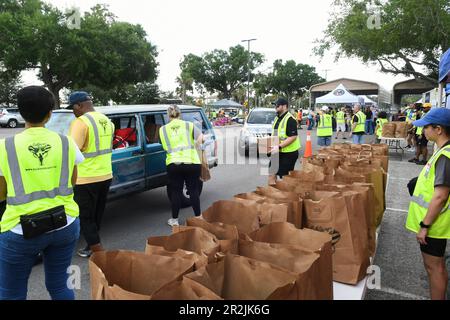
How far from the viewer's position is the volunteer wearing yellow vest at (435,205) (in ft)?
8.89

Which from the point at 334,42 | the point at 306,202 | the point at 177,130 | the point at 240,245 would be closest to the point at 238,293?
the point at 240,245

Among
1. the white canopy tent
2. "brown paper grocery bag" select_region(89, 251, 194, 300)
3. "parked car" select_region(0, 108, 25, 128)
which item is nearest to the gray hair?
"brown paper grocery bag" select_region(89, 251, 194, 300)

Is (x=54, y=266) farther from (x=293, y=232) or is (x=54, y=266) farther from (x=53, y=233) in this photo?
(x=293, y=232)

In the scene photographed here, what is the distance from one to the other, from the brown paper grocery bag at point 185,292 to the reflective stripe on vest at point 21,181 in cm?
122

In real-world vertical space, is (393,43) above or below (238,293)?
above

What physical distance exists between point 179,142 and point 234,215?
2.52 metres

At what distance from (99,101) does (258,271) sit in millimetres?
48719

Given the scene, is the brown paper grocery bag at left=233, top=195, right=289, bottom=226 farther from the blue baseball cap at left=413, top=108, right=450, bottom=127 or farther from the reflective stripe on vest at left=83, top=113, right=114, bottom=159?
the reflective stripe on vest at left=83, top=113, right=114, bottom=159

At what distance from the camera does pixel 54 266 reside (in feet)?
8.14

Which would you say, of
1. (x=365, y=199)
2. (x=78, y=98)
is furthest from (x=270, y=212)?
(x=78, y=98)

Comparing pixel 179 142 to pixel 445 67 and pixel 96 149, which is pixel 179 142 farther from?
pixel 445 67

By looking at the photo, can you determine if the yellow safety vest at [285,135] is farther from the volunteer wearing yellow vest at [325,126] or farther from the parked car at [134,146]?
the volunteer wearing yellow vest at [325,126]

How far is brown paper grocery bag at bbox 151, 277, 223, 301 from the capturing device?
58.4 inches

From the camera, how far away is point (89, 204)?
4.04 m
